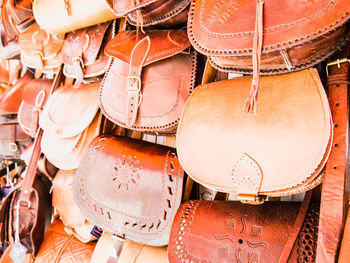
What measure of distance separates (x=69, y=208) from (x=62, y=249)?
154 mm

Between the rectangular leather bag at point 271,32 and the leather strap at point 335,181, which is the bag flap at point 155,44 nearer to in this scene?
the rectangular leather bag at point 271,32

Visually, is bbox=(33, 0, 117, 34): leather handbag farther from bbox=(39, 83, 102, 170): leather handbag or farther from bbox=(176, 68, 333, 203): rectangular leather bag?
bbox=(176, 68, 333, 203): rectangular leather bag

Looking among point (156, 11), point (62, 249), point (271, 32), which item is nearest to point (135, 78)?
point (156, 11)

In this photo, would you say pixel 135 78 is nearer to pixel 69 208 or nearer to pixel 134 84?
pixel 134 84

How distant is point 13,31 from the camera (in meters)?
1.50

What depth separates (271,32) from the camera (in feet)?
2.04

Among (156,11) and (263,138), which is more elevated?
(156,11)

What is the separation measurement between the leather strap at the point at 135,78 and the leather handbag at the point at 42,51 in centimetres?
55

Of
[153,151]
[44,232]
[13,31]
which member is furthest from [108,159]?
[13,31]

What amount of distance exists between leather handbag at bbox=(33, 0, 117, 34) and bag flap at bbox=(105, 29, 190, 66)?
104 millimetres

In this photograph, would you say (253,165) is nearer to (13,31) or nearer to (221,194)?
(221,194)

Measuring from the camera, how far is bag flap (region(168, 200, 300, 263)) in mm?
668

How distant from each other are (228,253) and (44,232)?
885 mm

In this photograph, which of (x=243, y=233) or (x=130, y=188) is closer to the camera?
(x=243, y=233)
